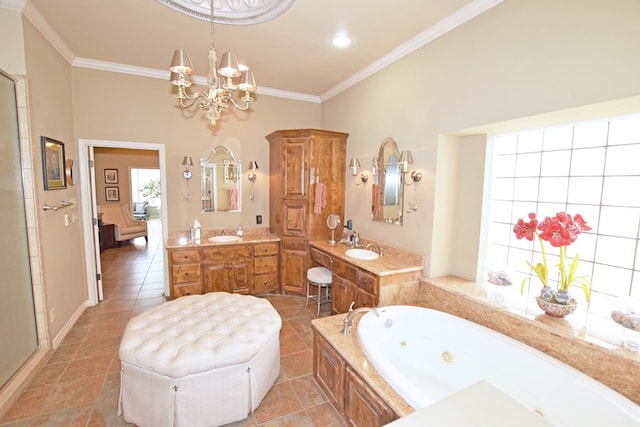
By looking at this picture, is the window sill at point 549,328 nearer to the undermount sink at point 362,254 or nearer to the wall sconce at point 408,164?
the undermount sink at point 362,254

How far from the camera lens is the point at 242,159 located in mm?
4406

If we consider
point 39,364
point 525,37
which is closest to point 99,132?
point 39,364

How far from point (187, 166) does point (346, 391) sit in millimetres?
3450

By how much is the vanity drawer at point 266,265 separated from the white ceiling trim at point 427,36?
261cm

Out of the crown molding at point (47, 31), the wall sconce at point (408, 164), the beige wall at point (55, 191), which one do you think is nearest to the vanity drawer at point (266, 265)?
the beige wall at point (55, 191)

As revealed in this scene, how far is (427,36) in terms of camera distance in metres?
2.76

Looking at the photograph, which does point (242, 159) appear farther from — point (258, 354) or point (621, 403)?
point (621, 403)

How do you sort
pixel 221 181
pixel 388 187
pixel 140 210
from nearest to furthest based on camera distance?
pixel 388 187, pixel 221 181, pixel 140 210

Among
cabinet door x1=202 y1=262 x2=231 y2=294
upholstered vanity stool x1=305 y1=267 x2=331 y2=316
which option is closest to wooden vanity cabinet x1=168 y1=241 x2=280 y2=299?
cabinet door x1=202 y1=262 x2=231 y2=294

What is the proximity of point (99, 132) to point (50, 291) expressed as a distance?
195 centimetres

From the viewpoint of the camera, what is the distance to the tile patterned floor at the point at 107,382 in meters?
2.04

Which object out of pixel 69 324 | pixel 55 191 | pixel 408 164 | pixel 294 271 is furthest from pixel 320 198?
pixel 69 324

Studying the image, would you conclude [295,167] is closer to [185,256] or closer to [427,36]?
[185,256]

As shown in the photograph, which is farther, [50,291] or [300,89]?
[300,89]
